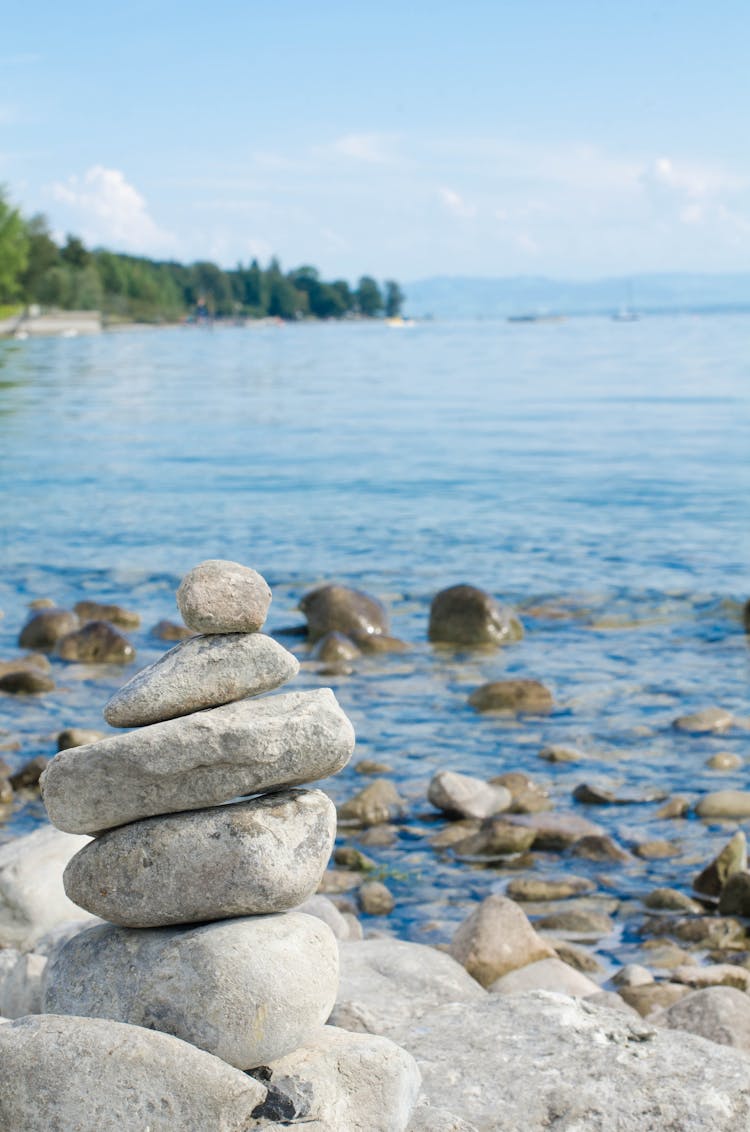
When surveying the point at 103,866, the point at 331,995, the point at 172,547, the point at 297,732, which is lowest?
the point at 172,547

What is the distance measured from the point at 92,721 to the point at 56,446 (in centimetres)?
3095

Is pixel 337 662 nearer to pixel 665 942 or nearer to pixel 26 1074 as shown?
pixel 665 942

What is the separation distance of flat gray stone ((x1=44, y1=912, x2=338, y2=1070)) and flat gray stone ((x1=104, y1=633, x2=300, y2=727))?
2.63ft

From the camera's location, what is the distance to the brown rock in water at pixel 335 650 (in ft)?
51.8

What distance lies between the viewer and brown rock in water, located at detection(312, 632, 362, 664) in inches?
622

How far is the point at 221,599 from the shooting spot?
197 inches

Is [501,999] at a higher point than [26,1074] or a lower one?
lower

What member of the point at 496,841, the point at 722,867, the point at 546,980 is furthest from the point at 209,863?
the point at 496,841

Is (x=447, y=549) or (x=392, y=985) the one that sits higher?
(x=392, y=985)

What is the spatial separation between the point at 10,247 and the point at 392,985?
16490 centimetres

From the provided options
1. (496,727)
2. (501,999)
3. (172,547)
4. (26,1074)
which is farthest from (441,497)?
(26,1074)

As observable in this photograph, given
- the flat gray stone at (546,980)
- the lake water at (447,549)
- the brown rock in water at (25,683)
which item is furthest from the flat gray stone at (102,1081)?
the brown rock in water at (25,683)

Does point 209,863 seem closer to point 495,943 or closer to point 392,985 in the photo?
point 392,985

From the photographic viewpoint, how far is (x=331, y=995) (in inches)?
201
